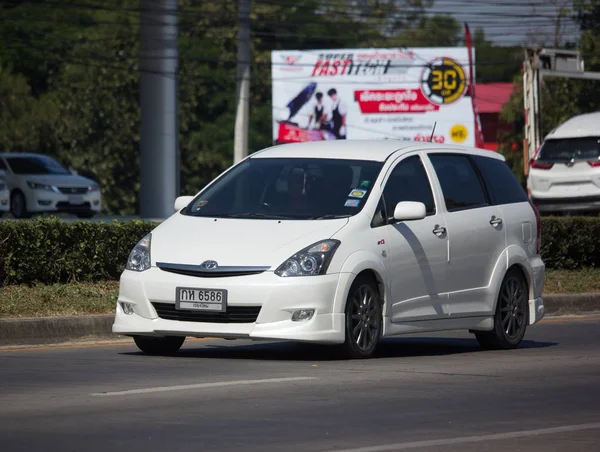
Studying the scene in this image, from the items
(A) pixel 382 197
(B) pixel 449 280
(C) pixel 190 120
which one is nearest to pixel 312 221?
(A) pixel 382 197

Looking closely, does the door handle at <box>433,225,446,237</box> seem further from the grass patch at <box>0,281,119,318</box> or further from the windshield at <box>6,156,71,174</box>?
the windshield at <box>6,156,71,174</box>

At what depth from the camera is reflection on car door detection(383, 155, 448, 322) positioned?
11.6m

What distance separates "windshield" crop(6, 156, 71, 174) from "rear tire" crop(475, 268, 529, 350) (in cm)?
2544

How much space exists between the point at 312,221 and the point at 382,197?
31.2 inches

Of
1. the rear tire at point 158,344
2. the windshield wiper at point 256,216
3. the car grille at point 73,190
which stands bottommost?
the car grille at point 73,190

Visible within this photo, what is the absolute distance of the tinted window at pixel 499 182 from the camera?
1320 cm

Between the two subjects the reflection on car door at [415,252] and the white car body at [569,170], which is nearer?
the reflection on car door at [415,252]

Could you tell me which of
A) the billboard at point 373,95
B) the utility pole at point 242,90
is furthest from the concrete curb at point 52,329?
the billboard at point 373,95

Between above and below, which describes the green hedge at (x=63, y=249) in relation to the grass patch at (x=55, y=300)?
above

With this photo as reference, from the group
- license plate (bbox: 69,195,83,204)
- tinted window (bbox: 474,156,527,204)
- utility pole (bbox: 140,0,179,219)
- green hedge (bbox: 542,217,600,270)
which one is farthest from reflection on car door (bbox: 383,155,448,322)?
license plate (bbox: 69,195,83,204)

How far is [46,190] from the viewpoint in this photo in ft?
120

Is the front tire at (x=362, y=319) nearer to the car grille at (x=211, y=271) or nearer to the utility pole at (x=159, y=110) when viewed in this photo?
the car grille at (x=211, y=271)

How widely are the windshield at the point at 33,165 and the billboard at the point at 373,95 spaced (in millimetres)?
19450

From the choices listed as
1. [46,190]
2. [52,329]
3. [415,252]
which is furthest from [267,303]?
[46,190]
